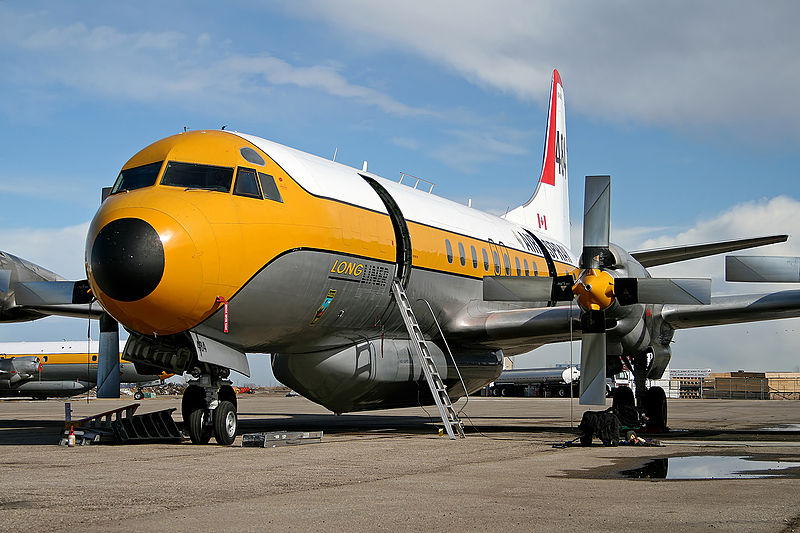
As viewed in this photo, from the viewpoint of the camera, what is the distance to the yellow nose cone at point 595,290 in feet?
44.4

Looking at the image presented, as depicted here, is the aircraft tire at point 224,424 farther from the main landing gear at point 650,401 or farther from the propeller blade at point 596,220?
the main landing gear at point 650,401

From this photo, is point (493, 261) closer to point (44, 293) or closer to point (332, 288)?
point (332, 288)

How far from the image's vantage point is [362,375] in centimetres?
1467

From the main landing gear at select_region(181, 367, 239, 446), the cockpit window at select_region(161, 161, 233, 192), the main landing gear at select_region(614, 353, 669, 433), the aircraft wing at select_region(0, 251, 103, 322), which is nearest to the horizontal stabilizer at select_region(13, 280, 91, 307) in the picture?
the aircraft wing at select_region(0, 251, 103, 322)

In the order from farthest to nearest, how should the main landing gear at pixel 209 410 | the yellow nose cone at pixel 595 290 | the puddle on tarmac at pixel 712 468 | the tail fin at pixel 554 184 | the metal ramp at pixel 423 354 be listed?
1. the tail fin at pixel 554 184
2. the metal ramp at pixel 423 354
3. the yellow nose cone at pixel 595 290
4. the main landing gear at pixel 209 410
5. the puddle on tarmac at pixel 712 468

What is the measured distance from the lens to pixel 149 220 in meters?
10.9

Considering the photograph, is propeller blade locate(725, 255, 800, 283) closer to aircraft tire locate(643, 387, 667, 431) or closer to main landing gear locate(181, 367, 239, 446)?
aircraft tire locate(643, 387, 667, 431)

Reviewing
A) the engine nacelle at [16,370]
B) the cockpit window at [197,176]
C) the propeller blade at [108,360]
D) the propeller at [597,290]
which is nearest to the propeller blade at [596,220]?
the propeller at [597,290]

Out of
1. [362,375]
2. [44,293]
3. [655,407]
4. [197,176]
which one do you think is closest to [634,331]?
[655,407]

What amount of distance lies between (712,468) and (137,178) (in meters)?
8.58

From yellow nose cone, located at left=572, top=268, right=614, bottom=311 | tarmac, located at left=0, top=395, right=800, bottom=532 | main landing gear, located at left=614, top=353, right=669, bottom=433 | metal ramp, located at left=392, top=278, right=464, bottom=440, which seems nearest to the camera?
tarmac, located at left=0, top=395, right=800, bottom=532

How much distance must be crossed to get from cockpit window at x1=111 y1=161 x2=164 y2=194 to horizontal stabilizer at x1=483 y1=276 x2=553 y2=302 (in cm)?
592

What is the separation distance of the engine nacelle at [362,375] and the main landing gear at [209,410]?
2099 millimetres

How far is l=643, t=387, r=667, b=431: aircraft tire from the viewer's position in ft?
54.1
